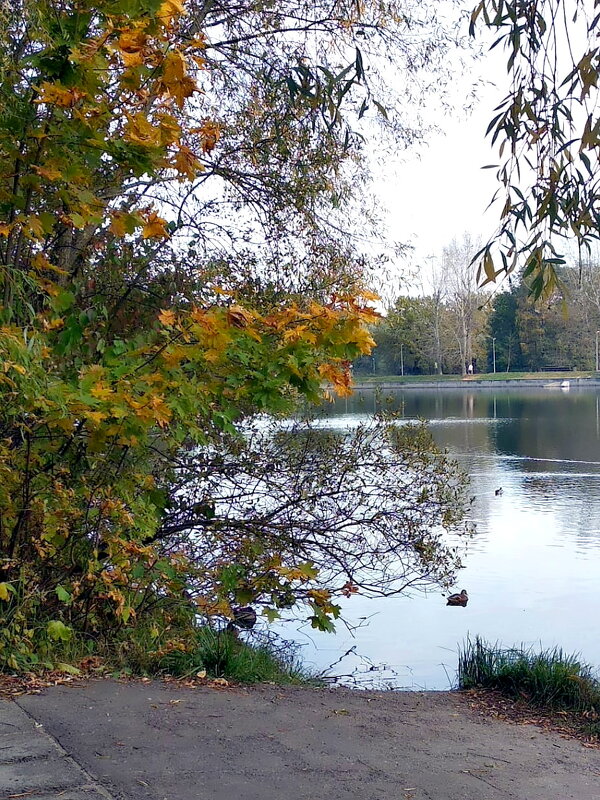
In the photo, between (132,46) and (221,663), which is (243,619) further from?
(132,46)

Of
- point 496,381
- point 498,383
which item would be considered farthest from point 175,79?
point 496,381

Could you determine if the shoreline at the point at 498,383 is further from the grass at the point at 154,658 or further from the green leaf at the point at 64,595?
the green leaf at the point at 64,595

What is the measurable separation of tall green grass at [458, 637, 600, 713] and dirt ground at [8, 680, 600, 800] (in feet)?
2.82

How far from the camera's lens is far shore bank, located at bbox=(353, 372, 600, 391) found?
8206 cm

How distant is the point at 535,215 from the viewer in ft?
16.4

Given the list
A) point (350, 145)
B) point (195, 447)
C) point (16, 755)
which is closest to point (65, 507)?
point (16, 755)

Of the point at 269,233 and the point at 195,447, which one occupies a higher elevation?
the point at 269,233

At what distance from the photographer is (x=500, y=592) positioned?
44.2 feet

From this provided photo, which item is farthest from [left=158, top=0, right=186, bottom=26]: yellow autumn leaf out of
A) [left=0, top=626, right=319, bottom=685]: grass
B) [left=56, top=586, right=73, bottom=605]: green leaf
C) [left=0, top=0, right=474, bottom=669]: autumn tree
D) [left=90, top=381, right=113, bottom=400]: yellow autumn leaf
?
[left=0, top=626, right=319, bottom=685]: grass

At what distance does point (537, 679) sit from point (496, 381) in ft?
A: 267

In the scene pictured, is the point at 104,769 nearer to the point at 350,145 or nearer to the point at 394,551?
the point at 394,551

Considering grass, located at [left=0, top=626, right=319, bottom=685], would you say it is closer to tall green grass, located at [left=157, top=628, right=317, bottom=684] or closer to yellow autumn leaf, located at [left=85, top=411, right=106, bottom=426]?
tall green grass, located at [left=157, top=628, right=317, bottom=684]

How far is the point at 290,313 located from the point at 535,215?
1.60 m

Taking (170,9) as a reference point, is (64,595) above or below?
below
